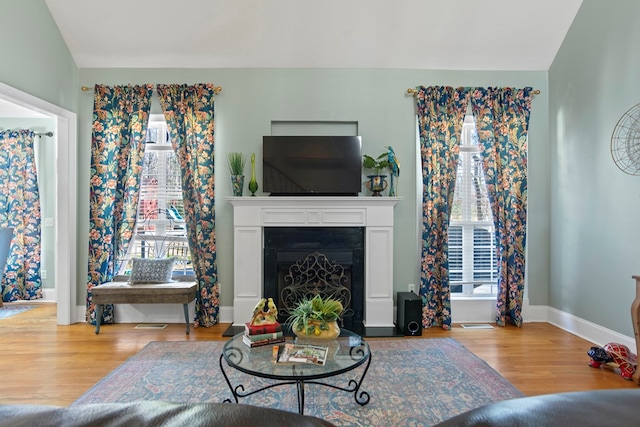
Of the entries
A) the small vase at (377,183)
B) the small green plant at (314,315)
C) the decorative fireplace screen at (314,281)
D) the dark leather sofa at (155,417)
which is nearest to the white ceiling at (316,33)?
the small vase at (377,183)

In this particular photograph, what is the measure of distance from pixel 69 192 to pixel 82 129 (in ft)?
2.34

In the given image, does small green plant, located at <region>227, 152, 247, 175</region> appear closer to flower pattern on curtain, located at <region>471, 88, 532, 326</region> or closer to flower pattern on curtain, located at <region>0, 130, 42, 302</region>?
flower pattern on curtain, located at <region>471, 88, 532, 326</region>

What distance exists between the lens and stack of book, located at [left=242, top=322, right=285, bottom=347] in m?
2.24

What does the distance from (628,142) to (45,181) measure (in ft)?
22.3

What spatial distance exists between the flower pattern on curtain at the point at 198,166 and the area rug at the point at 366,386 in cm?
93

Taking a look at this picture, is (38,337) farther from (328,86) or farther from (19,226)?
(328,86)

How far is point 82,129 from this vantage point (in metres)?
4.09

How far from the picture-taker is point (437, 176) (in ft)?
13.2

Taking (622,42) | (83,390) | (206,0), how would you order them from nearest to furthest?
(83,390)
(622,42)
(206,0)

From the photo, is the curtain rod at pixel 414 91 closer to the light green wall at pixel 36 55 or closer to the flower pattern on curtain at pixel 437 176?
the flower pattern on curtain at pixel 437 176

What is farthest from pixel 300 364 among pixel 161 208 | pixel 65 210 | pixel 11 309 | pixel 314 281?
pixel 11 309

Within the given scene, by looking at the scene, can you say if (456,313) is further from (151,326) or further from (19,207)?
(19,207)

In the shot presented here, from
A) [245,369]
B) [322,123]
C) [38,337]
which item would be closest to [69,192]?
[38,337]

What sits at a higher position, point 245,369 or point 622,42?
point 622,42
